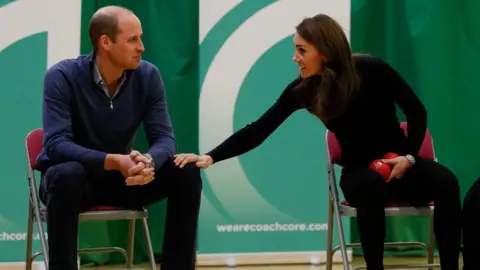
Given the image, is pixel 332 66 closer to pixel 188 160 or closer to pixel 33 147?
pixel 188 160

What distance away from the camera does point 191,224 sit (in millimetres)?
3074

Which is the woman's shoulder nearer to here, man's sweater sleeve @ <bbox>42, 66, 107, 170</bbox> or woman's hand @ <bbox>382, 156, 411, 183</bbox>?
woman's hand @ <bbox>382, 156, 411, 183</bbox>

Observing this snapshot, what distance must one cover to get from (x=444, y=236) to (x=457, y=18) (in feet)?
6.68

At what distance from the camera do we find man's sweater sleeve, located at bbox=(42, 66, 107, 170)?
121 inches

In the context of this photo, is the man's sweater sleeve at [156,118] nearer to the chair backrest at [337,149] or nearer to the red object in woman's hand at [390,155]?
the chair backrest at [337,149]

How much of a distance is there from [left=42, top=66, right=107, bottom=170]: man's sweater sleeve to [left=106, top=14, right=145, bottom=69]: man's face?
252 millimetres

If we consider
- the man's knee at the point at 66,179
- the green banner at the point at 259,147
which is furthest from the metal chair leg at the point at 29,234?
the green banner at the point at 259,147

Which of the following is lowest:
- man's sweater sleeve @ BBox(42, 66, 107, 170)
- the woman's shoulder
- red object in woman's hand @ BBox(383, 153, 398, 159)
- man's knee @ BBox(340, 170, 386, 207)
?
man's knee @ BBox(340, 170, 386, 207)

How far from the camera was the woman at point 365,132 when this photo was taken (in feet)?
10.7

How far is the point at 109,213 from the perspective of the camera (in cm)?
318

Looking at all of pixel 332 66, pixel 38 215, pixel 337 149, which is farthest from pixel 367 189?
pixel 38 215

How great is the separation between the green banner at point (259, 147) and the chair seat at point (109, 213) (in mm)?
1479

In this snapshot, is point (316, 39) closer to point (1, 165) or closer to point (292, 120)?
point (292, 120)

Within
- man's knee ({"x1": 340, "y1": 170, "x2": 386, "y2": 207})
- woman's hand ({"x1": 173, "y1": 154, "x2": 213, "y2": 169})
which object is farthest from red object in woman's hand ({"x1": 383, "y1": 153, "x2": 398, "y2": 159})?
woman's hand ({"x1": 173, "y1": 154, "x2": 213, "y2": 169})
